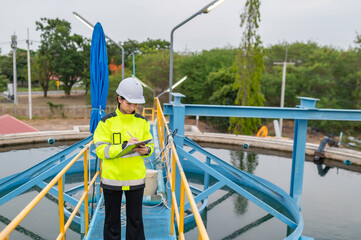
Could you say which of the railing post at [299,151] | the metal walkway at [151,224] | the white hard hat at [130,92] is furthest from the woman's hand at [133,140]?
the railing post at [299,151]

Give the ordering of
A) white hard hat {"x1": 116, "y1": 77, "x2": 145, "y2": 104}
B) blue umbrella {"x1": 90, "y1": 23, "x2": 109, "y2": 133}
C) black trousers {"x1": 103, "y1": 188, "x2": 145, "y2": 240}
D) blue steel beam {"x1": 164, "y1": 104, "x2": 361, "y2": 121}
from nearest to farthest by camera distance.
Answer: white hard hat {"x1": 116, "y1": 77, "x2": 145, "y2": 104} → black trousers {"x1": 103, "y1": 188, "x2": 145, "y2": 240} → blue umbrella {"x1": 90, "y1": 23, "x2": 109, "y2": 133} → blue steel beam {"x1": 164, "y1": 104, "x2": 361, "y2": 121}

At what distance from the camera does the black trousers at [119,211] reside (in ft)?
9.97

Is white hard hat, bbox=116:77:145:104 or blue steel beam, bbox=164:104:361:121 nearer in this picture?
white hard hat, bbox=116:77:145:104

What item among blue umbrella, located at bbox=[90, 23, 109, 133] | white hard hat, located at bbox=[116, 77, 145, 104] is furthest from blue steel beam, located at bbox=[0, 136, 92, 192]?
white hard hat, located at bbox=[116, 77, 145, 104]

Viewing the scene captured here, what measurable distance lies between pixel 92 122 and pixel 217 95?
2631cm

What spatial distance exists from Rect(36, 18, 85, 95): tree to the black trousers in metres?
→ 38.2

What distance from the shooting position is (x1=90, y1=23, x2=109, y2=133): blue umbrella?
5.04m

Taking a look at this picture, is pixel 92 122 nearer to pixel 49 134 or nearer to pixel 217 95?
pixel 49 134

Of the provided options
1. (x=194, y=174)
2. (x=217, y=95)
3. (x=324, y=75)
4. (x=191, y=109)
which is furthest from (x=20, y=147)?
(x=324, y=75)

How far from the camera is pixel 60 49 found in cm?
3791

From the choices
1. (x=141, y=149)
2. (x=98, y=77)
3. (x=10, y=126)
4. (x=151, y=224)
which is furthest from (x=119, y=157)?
(x=10, y=126)

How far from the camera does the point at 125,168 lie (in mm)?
2953

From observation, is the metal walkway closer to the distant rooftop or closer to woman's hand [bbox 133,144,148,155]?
woman's hand [bbox 133,144,148,155]

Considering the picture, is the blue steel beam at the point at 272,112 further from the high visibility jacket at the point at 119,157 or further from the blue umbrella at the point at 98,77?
the high visibility jacket at the point at 119,157
